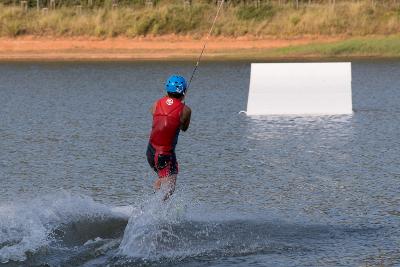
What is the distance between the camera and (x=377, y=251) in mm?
10633

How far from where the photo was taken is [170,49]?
49.9 meters

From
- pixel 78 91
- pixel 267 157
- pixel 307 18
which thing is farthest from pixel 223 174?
pixel 307 18

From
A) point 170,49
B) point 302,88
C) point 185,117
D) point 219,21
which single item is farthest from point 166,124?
point 219,21

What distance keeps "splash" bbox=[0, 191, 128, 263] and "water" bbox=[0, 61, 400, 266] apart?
0.02 metres

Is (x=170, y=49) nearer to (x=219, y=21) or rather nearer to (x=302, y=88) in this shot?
(x=219, y=21)

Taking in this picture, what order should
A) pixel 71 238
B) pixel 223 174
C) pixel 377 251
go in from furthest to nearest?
pixel 223 174, pixel 71 238, pixel 377 251

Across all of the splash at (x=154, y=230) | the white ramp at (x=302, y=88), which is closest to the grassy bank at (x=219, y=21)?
the white ramp at (x=302, y=88)

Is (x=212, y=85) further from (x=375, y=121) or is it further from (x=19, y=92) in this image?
(x=375, y=121)

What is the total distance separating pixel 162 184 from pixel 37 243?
1.47 m

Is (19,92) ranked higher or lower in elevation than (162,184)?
lower

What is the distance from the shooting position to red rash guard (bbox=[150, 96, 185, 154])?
446 inches

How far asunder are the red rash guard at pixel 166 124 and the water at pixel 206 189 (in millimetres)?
Answer: 532

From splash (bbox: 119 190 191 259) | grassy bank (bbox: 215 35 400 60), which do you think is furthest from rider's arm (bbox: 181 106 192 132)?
grassy bank (bbox: 215 35 400 60)

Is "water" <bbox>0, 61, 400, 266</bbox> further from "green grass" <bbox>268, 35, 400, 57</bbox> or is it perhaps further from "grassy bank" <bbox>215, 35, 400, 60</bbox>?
"green grass" <bbox>268, 35, 400, 57</bbox>
